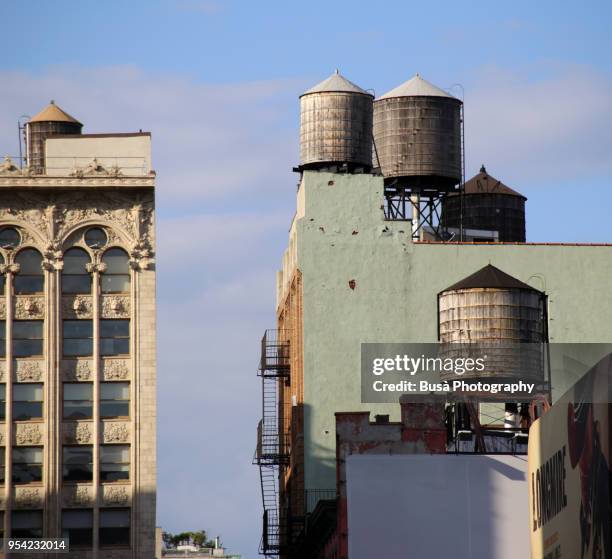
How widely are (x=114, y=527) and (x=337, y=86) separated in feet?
78.6

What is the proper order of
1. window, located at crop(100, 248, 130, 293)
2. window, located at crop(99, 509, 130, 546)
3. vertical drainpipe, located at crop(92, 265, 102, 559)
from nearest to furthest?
window, located at crop(99, 509, 130, 546), vertical drainpipe, located at crop(92, 265, 102, 559), window, located at crop(100, 248, 130, 293)

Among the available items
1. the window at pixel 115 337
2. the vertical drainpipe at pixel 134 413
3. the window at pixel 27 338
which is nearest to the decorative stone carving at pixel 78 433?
the vertical drainpipe at pixel 134 413

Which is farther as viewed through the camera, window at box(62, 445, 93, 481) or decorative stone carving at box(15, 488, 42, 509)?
window at box(62, 445, 93, 481)

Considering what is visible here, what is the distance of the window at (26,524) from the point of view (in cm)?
8831

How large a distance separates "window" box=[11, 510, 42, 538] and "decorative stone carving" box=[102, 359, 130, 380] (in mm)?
6882

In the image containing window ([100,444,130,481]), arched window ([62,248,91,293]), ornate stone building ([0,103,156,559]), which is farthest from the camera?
arched window ([62,248,91,293])

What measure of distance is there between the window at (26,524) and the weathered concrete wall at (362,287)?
12.4 m

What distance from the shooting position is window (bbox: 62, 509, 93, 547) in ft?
290

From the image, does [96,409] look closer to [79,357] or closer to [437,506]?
[79,357]

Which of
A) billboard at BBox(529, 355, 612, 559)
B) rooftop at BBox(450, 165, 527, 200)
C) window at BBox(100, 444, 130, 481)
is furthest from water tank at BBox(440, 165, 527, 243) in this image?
billboard at BBox(529, 355, 612, 559)

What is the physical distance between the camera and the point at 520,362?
80.1 m

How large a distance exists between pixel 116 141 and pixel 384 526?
29.4 m

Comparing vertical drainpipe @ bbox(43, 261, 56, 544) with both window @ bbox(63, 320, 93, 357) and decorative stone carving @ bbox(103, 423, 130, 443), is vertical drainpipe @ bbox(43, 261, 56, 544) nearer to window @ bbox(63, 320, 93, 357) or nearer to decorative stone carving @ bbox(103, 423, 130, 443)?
window @ bbox(63, 320, 93, 357)

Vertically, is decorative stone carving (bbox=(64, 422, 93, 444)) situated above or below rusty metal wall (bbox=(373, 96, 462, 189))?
below
